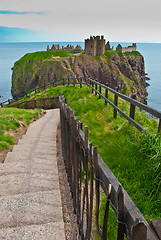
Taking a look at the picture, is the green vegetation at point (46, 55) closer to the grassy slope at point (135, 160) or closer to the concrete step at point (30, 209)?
the grassy slope at point (135, 160)

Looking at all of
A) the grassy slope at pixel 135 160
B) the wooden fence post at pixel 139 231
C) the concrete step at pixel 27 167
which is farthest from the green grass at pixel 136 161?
the wooden fence post at pixel 139 231

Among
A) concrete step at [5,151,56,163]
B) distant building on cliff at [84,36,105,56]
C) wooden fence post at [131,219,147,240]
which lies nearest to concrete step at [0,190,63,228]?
concrete step at [5,151,56,163]

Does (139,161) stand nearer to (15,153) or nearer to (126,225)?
(126,225)

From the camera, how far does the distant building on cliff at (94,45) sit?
226 feet

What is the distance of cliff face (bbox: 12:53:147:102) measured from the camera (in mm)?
56806

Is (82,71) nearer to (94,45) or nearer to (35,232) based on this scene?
(94,45)

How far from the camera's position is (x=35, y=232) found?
2395 mm

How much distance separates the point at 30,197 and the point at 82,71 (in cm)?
6346

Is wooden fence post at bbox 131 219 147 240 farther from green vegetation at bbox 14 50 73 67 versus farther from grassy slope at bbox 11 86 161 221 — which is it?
green vegetation at bbox 14 50 73 67

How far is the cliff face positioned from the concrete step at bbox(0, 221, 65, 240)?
5172cm

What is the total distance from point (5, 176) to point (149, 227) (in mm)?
3486

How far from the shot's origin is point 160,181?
3.19m

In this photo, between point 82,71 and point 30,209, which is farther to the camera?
point 82,71

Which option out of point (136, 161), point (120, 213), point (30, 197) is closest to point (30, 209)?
point (30, 197)
